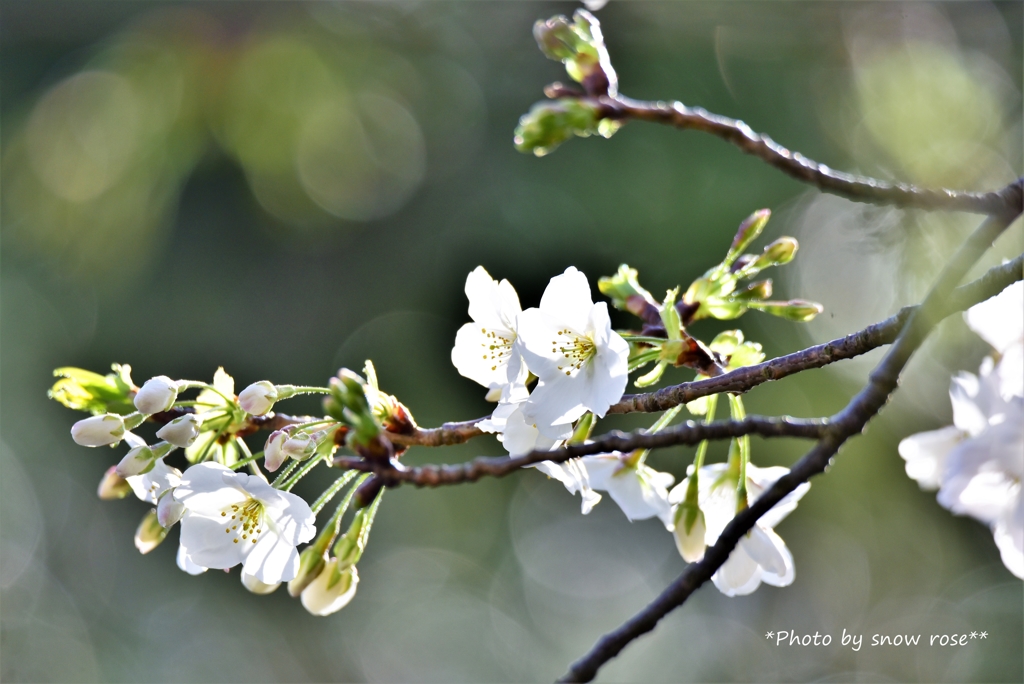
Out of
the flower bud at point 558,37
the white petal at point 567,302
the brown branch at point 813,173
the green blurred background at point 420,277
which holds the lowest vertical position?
the green blurred background at point 420,277

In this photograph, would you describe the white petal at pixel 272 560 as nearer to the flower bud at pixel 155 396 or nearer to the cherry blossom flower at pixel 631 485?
the flower bud at pixel 155 396

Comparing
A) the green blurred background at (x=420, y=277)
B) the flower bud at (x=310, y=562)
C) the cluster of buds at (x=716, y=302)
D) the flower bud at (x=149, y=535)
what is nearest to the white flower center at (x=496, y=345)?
the cluster of buds at (x=716, y=302)

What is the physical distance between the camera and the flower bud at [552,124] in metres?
0.66

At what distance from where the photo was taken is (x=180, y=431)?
562mm

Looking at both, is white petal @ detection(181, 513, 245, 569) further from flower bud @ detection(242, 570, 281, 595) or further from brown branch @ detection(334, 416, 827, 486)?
brown branch @ detection(334, 416, 827, 486)

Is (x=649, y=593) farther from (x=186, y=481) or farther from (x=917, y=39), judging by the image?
(x=186, y=481)

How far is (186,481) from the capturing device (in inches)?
23.0

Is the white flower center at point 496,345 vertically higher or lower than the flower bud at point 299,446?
higher

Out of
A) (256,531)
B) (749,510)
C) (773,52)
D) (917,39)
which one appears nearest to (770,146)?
(749,510)

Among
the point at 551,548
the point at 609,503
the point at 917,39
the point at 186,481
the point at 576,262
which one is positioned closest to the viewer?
the point at 186,481

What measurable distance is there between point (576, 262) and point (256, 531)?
2.36 meters

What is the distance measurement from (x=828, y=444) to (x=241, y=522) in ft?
1.49

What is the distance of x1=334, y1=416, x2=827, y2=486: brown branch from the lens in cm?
42

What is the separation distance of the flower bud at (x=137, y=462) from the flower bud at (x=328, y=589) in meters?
0.17
